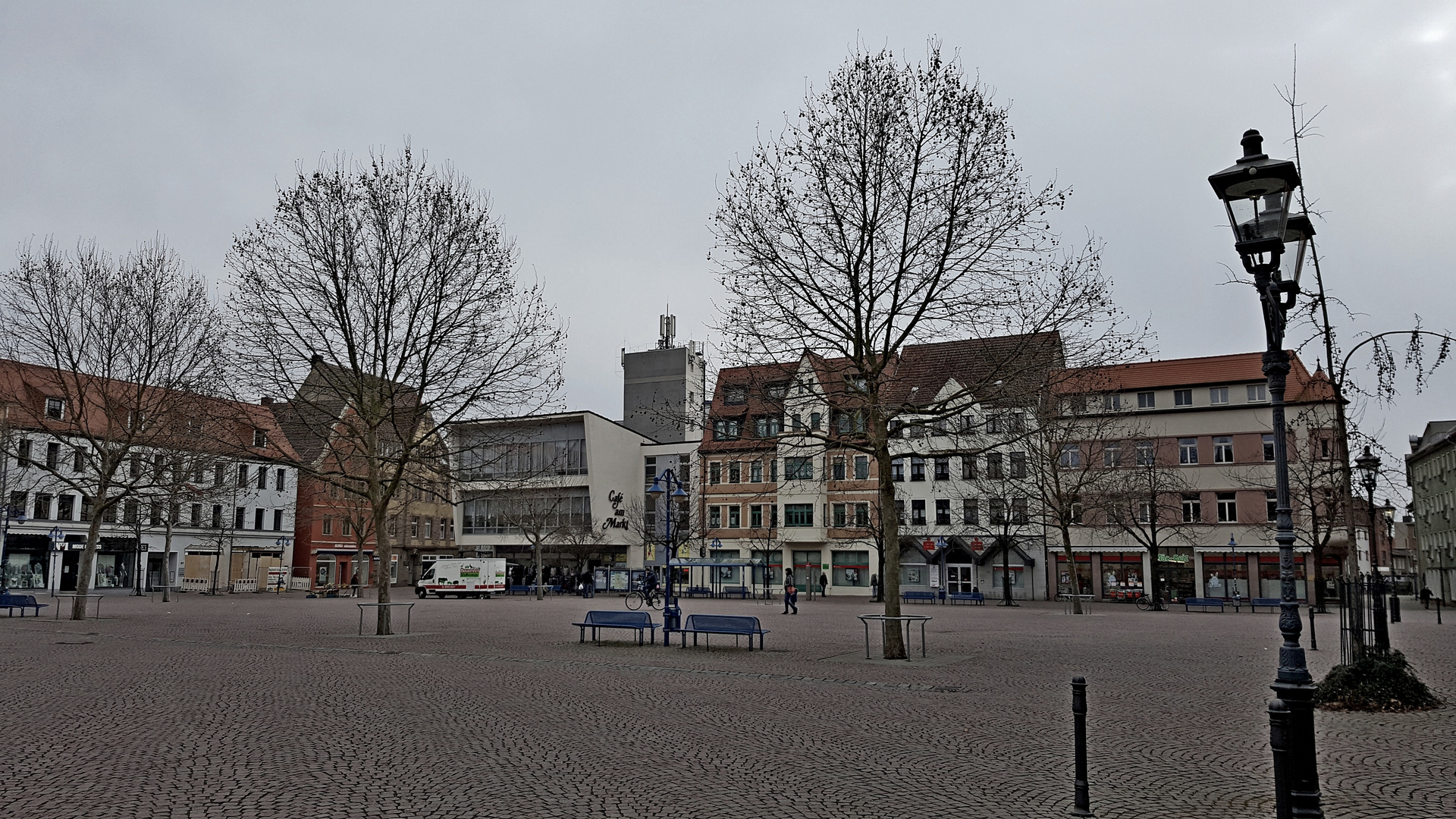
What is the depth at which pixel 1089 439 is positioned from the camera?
4194cm

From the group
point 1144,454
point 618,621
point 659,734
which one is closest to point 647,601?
point 618,621

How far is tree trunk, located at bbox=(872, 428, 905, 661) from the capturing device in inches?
772

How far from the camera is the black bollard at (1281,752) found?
565cm

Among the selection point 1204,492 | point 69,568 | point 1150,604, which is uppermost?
point 1204,492

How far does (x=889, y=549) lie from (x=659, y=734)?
957 centimetres

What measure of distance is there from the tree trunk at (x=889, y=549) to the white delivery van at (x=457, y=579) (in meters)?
39.5

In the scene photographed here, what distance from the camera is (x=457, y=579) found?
182ft

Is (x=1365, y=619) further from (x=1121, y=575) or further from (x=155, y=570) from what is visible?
(x=155, y=570)

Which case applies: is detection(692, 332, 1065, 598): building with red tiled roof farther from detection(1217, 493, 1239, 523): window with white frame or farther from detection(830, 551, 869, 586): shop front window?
detection(1217, 493, 1239, 523): window with white frame

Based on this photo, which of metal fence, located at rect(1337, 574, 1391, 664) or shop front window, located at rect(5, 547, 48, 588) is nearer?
metal fence, located at rect(1337, 574, 1391, 664)

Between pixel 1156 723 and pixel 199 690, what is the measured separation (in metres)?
12.2

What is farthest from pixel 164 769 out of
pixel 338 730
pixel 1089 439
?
pixel 1089 439

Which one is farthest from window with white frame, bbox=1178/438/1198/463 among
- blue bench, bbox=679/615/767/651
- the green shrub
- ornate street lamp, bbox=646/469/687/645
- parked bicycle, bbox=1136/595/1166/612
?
the green shrub

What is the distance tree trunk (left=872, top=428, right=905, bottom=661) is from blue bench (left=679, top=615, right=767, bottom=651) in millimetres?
2810
